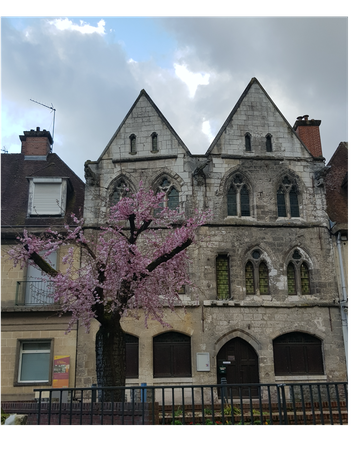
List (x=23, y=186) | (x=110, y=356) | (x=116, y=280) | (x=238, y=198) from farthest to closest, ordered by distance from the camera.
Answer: (x=23, y=186)
(x=238, y=198)
(x=116, y=280)
(x=110, y=356)

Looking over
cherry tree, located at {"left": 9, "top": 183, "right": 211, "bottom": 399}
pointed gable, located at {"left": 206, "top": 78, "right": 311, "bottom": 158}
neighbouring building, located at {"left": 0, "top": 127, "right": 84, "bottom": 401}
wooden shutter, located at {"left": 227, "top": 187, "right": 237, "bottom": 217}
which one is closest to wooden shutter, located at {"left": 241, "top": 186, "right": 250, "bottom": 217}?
wooden shutter, located at {"left": 227, "top": 187, "right": 237, "bottom": 217}

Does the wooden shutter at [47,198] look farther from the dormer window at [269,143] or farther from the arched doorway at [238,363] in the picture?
the dormer window at [269,143]

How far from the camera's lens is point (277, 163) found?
60.2 feet

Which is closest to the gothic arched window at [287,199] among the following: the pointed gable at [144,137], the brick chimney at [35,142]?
the pointed gable at [144,137]

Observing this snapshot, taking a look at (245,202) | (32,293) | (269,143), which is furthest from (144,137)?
(32,293)

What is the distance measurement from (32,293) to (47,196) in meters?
4.07

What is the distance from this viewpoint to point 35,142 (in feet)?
69.2

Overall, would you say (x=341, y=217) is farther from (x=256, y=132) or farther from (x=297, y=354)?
(x=297, y=354)
